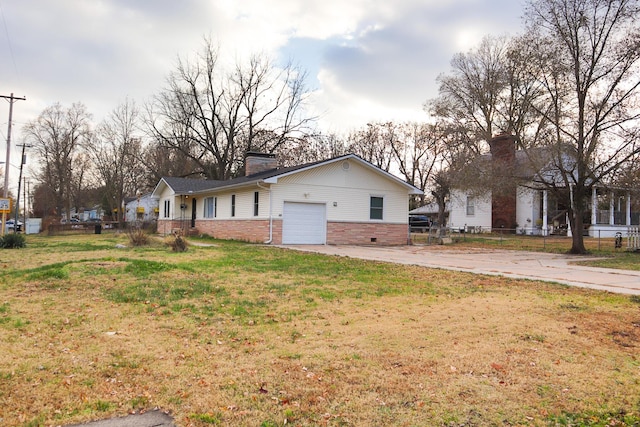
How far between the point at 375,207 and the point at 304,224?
397cm

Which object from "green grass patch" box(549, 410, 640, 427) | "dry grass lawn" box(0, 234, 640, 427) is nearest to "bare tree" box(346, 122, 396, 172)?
"dry grass lawn" box(0, 234, 640, 427)

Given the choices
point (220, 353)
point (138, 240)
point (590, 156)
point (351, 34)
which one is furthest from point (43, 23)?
point (590, 156)

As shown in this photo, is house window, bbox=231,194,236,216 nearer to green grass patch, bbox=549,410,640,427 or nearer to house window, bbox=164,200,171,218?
house window, bbox=164,200,171,218

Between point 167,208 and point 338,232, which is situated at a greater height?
point 167,208

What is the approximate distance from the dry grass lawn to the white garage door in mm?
12214

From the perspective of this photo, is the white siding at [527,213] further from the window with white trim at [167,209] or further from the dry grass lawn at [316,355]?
the dry grass lawn at [316,355]

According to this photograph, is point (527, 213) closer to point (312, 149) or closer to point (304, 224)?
point (312, 149)

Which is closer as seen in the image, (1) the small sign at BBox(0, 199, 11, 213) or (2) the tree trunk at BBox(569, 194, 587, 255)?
(2) the tree trunk at BBox(569, 194, 587, 255)

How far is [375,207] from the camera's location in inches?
875

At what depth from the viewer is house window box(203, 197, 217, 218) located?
25.5 metres

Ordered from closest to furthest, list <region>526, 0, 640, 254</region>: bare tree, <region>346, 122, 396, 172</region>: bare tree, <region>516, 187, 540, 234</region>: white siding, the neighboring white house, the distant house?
<region>526, 0, 640, 254</region>: bare tree, the distant house, <region>516, 187, 540, 234</region>: white siding, <region>346, 122, 396, 172</region>: bare tree, the neighboring white house

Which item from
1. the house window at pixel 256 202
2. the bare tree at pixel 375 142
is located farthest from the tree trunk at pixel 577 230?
the bare tree at pixel 375 142

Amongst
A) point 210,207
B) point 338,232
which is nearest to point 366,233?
point 338,232

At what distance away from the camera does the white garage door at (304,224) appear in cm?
1992
